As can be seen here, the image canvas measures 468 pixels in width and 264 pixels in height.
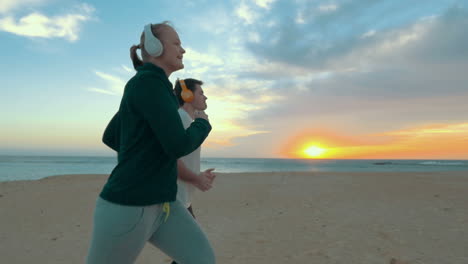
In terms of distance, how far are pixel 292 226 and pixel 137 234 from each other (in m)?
5.23

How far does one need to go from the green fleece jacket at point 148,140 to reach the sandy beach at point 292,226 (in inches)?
133

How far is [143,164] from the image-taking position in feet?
5.41

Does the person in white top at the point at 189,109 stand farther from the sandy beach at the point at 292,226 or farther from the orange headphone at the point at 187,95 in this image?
the sandy beach at the point at 292,226

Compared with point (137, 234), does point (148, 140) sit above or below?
above

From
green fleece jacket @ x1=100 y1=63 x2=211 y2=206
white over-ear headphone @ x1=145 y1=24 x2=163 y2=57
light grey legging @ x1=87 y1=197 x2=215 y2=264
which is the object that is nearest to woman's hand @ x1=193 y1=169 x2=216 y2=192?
light grey legging @ x1=87 y1=197 x2=215 y2=264

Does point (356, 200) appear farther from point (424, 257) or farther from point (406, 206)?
point (424, 257)

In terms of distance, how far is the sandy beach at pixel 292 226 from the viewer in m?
4.85

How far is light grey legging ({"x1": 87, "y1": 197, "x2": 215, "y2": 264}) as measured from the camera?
163cm

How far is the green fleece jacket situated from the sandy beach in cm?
A: 339

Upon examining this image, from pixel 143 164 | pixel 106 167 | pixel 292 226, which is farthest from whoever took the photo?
pixel 106 167

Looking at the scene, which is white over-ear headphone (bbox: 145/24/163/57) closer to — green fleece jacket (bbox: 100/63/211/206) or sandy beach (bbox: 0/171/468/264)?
green fleece jacket (bbox: 100/63/211/206)

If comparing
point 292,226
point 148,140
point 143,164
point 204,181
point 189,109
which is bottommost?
point 292,226

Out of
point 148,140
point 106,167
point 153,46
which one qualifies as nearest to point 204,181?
point 148,140

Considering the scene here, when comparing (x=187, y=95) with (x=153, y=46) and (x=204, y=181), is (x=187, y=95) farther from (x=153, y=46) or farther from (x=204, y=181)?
(x=153, y=46)
